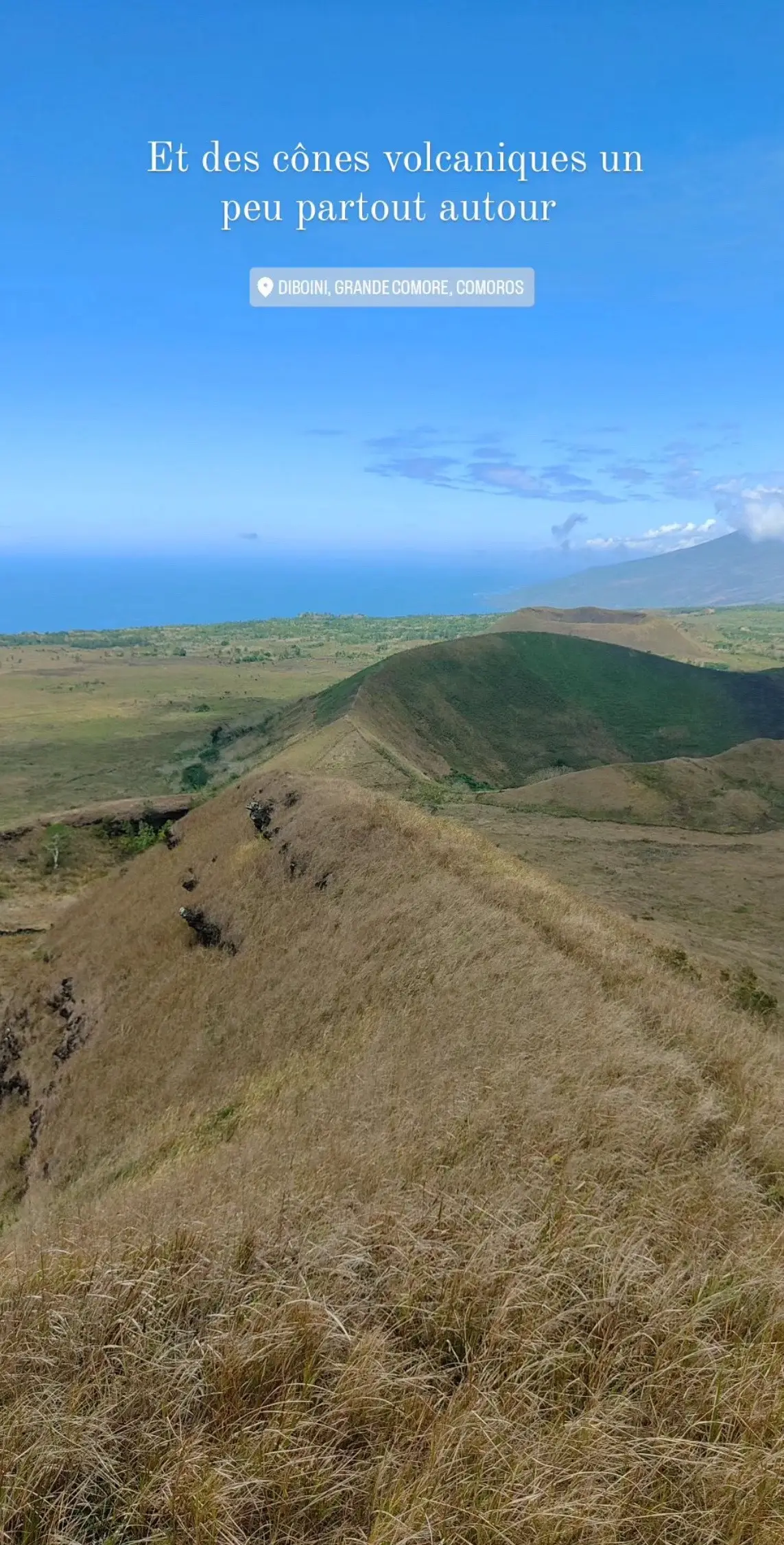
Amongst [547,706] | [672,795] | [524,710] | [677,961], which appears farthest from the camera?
[547,706]

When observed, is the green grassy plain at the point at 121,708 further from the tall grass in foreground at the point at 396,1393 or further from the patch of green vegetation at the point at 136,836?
the tall grass in foreground at the point at 396,1393

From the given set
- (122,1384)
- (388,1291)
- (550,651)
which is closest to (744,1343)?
(388,1291)

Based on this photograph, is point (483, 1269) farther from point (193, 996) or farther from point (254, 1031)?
point (193, 996)

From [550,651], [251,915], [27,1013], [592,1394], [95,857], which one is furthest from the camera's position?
[550,651]

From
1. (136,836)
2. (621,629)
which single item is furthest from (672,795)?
(621,629)

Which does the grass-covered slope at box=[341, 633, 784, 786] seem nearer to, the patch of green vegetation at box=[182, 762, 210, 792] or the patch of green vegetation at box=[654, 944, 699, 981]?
the patch of green vegetation at box=[182, 762, 210, 792]

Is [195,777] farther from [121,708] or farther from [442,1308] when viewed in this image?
[442,1308]

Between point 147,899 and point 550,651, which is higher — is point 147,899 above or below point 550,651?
below

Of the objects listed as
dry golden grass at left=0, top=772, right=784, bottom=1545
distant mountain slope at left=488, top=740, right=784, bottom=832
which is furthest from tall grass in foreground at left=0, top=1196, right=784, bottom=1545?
distant mountain slope at left=488, top=740, right=784, bottom=832
